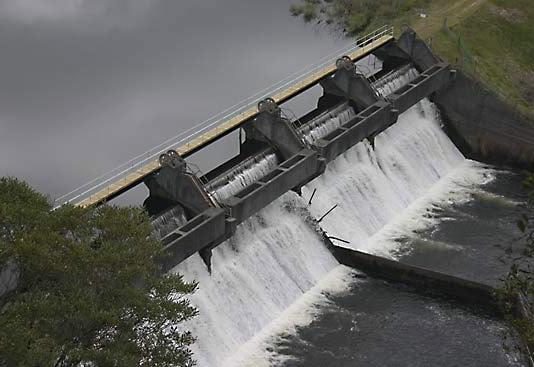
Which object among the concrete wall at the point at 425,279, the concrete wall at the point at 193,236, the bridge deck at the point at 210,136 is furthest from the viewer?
the concrete wall at the point at 425,279

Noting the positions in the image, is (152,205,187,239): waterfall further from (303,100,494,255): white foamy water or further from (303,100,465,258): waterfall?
(303,100,465,258): waterfall

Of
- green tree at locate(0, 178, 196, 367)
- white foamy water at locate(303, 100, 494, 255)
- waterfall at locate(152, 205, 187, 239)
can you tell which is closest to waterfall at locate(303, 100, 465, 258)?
white foamy water at locate(303, 100, 494, 255)

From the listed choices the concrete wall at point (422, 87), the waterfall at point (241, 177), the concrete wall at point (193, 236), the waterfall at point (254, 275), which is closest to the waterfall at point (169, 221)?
the concrete wall at point (193, 236)

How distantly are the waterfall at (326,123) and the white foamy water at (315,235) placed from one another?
4.59 feet

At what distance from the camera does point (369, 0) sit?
59.0m

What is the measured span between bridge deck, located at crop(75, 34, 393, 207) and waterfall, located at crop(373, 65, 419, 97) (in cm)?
180

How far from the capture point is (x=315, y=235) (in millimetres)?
31766

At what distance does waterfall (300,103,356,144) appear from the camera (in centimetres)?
3525

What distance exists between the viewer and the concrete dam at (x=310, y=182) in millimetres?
27250

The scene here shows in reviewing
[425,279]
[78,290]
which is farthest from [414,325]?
[78,290]

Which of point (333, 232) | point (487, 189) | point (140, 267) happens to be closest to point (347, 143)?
point (333, 232)

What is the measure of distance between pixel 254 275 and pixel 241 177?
429 centimetres

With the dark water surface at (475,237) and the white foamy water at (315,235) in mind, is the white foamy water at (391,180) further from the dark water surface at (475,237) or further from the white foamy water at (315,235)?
the dark water surface at (475,237)

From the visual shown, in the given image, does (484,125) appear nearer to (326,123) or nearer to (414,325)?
(326,123)
